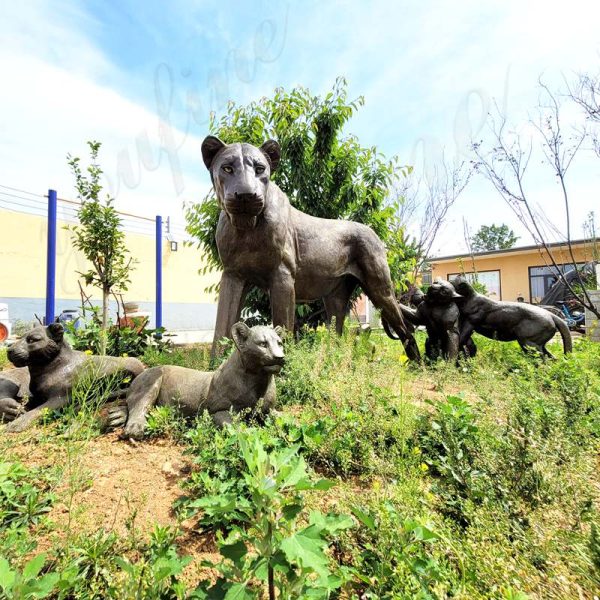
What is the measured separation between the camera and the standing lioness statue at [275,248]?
3.03 metres

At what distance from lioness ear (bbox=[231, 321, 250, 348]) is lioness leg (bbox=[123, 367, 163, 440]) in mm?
821

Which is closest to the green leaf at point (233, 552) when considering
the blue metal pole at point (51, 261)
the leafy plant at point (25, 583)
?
the leafy plant at point (25, 583)

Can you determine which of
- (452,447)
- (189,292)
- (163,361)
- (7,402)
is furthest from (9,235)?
(452,447)

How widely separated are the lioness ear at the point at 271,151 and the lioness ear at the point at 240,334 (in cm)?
185

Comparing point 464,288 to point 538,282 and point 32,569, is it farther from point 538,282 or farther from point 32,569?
point 538,282

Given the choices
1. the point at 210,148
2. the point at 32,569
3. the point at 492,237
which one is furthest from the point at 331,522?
the point at 492,237

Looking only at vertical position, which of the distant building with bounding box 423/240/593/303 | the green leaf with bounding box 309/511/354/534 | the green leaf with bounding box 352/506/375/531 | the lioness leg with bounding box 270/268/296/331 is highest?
the distant building with bounding box 423/240/593/303

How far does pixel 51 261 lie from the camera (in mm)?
Answer: 8992

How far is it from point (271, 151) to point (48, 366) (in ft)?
8.64

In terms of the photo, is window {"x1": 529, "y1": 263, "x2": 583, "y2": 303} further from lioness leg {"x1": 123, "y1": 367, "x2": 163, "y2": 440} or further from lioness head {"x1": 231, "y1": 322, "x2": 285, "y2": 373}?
lioness leg {"x1": 123, "y1": 367, "x2": 163, "y2": 440}

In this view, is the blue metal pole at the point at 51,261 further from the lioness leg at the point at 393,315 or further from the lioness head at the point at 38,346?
the lioness leg at the point at 393,315

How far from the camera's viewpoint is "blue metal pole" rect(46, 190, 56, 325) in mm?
8914

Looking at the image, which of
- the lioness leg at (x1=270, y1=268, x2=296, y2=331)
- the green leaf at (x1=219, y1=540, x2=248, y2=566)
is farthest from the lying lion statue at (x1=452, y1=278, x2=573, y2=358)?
the green leaf at (x1=219, y1=540, x2=248, y2=566)

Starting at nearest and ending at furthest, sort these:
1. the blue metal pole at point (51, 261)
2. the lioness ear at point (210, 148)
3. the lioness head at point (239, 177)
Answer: the lioness head at point (239, 177)
the lioness ear at point (210, 148)
the blue metal pole at point (51, 261)
